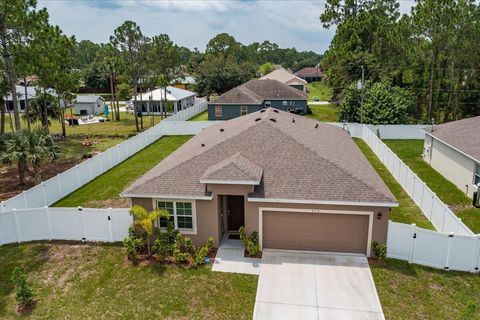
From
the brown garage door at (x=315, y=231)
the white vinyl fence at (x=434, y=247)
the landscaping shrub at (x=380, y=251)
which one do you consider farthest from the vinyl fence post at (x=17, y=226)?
the white vinyl fence at (x=434, y=247)

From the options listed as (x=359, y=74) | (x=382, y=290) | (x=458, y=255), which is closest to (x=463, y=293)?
(x=458, y=255)

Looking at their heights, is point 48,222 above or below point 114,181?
above

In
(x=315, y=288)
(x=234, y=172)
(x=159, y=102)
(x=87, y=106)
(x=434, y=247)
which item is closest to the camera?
(x=315, y=288)

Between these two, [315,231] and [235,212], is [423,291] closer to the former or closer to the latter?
[315,231]

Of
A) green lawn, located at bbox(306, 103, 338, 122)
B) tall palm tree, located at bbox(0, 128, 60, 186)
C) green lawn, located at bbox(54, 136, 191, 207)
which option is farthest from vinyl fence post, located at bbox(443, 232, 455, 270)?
green lawn, located at bbox(306, 103, 338, 122)

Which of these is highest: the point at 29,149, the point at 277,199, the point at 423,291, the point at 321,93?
the point at 321,93

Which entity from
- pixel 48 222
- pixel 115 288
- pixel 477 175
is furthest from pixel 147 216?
pixel 477 175
